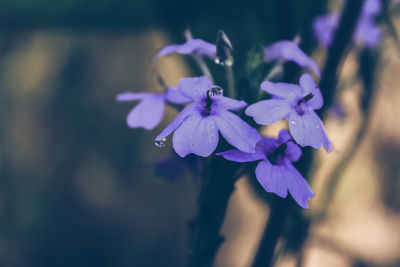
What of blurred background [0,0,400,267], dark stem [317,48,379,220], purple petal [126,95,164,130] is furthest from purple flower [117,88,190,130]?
blurred background [0,0,400,267]

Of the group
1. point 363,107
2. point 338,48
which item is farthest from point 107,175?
point 338,48

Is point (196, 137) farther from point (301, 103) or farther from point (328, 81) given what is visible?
point (328, 81)

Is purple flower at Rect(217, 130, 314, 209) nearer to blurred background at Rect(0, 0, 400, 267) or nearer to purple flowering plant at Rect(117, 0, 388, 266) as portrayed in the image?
purple flowering plant at Rect(117, 0, 388, 266)

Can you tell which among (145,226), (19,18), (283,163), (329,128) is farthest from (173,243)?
(283,163)

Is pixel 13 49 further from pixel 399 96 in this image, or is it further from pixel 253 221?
pixel 399 96

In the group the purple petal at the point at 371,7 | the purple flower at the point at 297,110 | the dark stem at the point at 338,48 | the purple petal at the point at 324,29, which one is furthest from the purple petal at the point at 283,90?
the purple petal at the point at 371,7

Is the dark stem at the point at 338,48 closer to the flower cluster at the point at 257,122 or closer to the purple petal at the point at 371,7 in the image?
the flower cluster at the point at 257,122

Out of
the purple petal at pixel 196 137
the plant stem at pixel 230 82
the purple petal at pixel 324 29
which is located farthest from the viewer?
the purple petal at pixel 324 29
